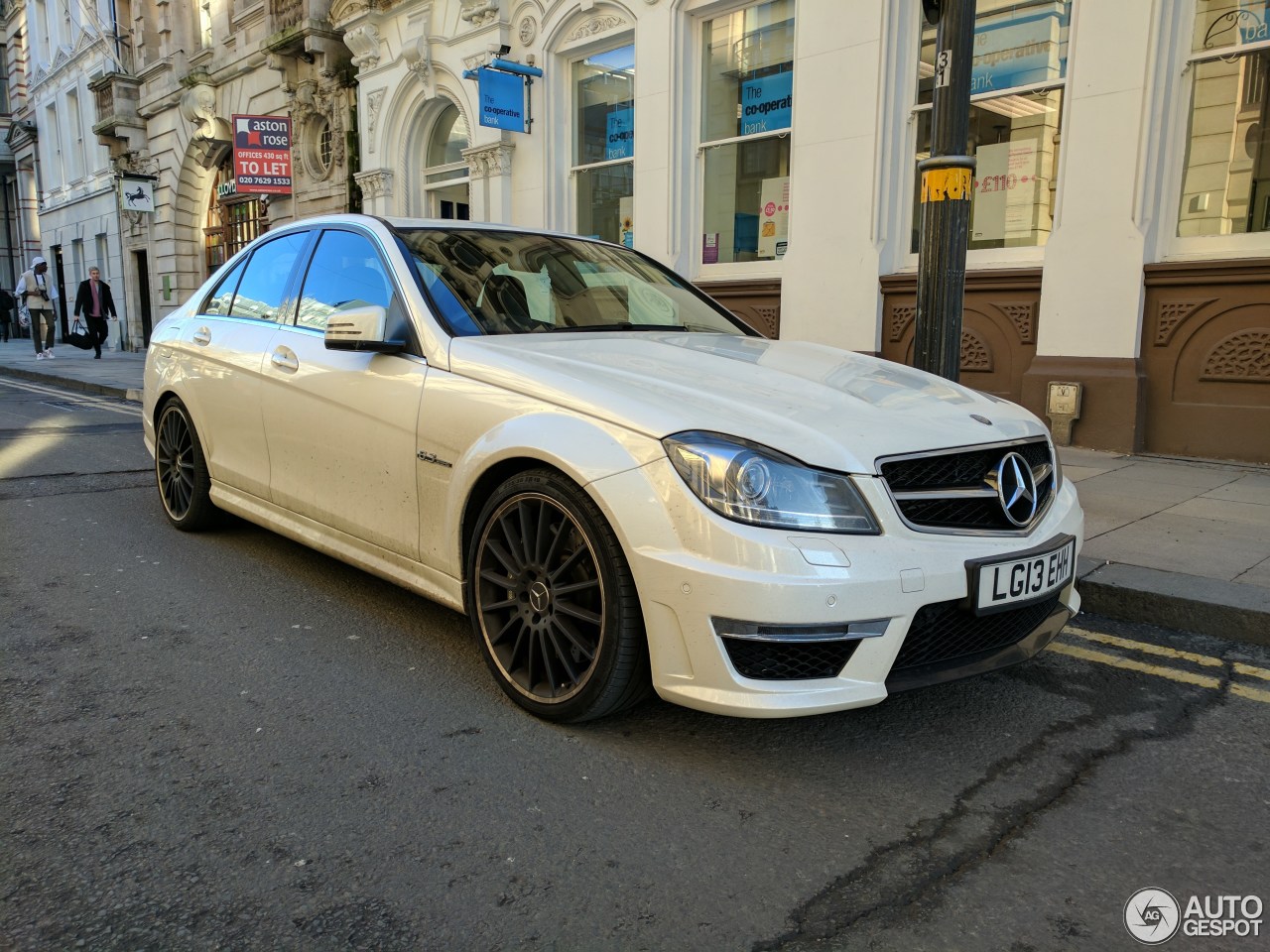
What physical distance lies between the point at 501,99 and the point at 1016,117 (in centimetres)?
667

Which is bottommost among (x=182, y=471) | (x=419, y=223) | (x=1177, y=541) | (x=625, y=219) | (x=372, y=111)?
(x=1177, y=541)

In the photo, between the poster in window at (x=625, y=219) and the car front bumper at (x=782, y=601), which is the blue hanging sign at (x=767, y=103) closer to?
the poster in window at (x=625, y=219)

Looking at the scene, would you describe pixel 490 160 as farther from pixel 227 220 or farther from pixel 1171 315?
pixel 227 220

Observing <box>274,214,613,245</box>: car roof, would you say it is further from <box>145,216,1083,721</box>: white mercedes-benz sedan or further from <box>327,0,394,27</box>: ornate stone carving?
<box>327,0,394,27</box>: ornate stone carving

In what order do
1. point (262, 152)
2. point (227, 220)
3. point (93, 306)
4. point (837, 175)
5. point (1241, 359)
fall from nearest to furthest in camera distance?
point (1241, 359), point (837, 175), point (262, 152), point (93, 306), point (227, 220)

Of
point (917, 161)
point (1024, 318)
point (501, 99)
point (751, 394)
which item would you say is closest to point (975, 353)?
point (1024, 318)

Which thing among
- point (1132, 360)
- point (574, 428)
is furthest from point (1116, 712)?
point (1132, 360)

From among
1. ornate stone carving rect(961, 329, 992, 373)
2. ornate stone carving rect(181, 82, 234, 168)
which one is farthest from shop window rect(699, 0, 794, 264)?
ornate stone carving rect(181, 82, 234, 168)

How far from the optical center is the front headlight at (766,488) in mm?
2527

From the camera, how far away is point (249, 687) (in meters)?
3.28

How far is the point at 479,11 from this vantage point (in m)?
→ 13.2

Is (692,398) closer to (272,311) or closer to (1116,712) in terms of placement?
(1116,712)

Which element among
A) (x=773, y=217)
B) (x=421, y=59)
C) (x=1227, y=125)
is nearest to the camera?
(x=1227, y=125)

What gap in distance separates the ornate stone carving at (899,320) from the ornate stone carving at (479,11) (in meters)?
7.45
